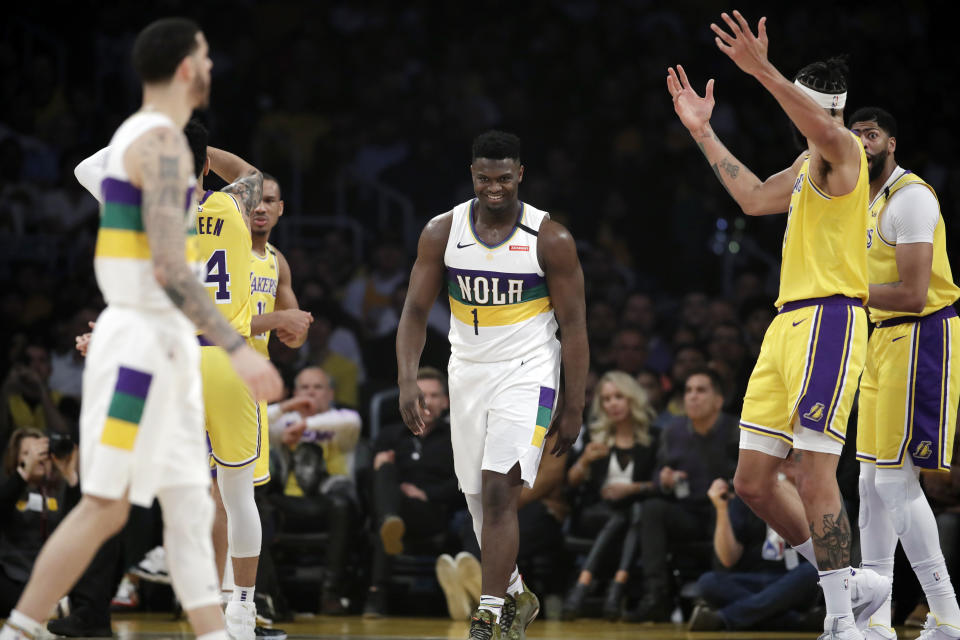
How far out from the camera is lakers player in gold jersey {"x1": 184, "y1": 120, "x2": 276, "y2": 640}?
20.6ft

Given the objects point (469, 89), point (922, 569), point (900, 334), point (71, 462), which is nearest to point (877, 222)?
point (900, 334)

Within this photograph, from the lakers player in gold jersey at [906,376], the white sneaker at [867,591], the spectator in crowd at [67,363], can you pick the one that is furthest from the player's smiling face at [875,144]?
the spectator in crowd at [67,363]

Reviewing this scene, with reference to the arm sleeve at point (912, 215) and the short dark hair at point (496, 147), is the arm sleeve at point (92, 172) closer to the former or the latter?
the short dark hair at point (496, 147)

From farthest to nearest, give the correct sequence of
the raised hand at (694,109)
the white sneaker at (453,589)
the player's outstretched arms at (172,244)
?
1. the white sneaker at (453,589)
2. the raised hand at (694,109)
3. the player's outstretched arms at (172,244)

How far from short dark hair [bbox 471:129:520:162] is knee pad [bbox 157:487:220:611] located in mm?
2741

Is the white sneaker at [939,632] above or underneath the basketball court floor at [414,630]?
above

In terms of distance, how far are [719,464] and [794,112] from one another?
4147 millimetres

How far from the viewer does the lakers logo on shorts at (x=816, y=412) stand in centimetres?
572

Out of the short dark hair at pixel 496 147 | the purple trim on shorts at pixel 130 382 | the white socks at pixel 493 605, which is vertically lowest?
the white socks at pixel 493 605

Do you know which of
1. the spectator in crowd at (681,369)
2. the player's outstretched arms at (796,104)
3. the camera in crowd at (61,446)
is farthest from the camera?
the spectator in crowd at (681,369)

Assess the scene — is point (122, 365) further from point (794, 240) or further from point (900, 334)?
point (900, 334)

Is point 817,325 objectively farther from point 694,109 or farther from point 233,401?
point 233,401

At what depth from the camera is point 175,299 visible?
4.25 m

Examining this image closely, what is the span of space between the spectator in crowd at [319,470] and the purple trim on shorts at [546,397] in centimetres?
334
